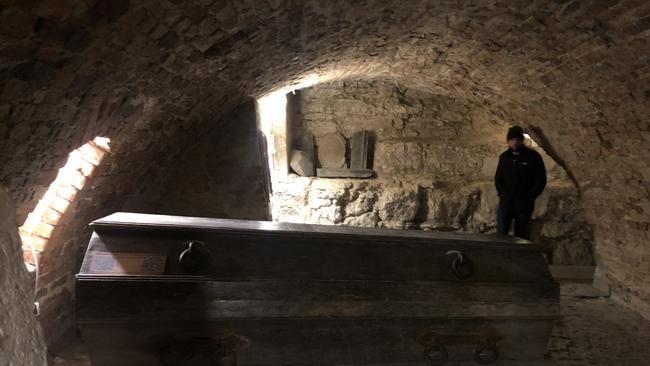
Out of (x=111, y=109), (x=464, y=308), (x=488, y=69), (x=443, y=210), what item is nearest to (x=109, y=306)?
(x=111, y=109)

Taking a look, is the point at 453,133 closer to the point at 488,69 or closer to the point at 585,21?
the point at 488,69

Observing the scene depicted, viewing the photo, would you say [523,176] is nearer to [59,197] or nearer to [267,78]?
[267,78]

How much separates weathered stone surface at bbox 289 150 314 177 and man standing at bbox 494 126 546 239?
3.12 meters

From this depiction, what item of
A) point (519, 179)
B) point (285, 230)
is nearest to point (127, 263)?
point (285, 230)

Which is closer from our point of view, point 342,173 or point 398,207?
point 398,207

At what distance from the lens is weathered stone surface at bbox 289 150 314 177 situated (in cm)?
639

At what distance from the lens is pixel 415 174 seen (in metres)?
6.23

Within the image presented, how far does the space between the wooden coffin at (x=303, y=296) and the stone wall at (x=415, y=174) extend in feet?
10.4

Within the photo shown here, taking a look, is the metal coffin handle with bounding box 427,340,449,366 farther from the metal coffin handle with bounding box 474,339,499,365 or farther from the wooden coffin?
the metal coffin handle with bounding box 474,339,499,365

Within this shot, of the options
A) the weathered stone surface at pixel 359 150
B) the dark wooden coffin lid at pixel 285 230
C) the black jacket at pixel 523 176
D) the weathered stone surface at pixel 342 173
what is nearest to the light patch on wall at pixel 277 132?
the weathered stone surface at pixel 342 173

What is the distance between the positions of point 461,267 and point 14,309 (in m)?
1.96

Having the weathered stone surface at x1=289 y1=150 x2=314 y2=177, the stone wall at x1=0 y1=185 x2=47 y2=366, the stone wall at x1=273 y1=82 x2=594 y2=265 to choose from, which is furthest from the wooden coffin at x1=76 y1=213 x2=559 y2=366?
the weathered stone surface at x1=289 y1=150 x2=314 y2=177

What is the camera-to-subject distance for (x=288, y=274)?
197 cm

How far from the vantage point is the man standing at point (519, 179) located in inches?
145
